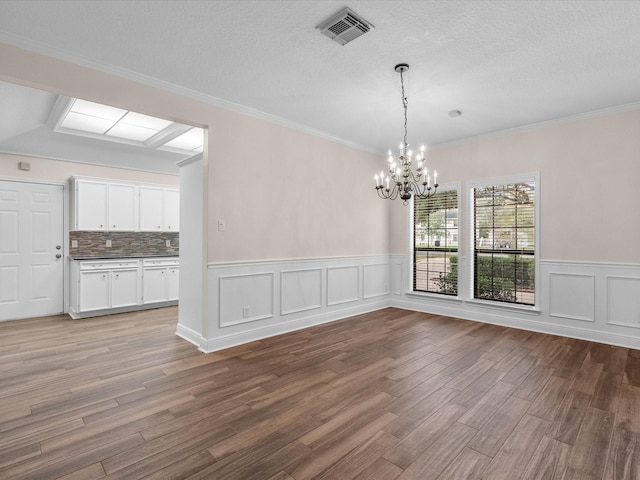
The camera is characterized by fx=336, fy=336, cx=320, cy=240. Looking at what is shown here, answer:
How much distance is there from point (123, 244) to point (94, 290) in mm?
1108

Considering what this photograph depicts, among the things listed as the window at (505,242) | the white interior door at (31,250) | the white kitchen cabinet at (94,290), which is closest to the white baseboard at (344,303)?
the window at (505,242)

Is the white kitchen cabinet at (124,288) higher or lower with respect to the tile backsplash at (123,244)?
lower

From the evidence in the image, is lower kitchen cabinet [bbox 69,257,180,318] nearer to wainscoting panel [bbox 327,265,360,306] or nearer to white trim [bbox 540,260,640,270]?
wainscoting panel [bbox 327,265,360,306]

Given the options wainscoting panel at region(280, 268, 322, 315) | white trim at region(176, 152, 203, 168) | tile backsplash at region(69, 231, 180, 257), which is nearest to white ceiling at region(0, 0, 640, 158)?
white trim at region(176, 152, 203, 168)

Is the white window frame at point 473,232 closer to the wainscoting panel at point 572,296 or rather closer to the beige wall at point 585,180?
the beige wall at point 585,180

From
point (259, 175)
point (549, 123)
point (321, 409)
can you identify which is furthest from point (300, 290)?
point (549, 123)

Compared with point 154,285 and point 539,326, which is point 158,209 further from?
point 539,326

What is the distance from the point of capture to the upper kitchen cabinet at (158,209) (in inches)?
257

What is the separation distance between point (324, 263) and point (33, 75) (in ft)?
12.8

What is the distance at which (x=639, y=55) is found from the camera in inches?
118

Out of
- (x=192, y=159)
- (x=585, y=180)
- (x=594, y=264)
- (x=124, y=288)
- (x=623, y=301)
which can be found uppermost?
(x=192, y=159)

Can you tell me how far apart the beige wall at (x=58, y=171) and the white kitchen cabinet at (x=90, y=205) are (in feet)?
1.14

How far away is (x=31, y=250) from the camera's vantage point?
5.62 m

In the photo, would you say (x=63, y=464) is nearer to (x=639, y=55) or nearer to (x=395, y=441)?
(x=395, y=441)
